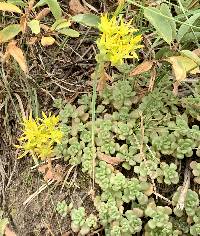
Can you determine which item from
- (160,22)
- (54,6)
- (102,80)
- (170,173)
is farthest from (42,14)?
(170,173)

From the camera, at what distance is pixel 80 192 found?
169 centimetres

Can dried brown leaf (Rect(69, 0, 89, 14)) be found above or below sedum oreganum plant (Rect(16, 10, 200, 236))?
above

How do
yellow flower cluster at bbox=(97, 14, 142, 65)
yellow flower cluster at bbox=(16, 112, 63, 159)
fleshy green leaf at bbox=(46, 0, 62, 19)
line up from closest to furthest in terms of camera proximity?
1. yellow flower cluster at bbox=(97, 14, 142, 65)
2. yellow flower cluster at bbox=(16, 112, 63, 159)
3. fleshy green leaf at bbox=(46, 0, 62, 19)

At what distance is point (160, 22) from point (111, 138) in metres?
0.46

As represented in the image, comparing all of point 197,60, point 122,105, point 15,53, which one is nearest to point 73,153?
point 122,105

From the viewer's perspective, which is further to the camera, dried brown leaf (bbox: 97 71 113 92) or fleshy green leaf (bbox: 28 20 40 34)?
dried brown leaf (bbox: 97 71 113 92)

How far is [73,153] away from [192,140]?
42 centimetres

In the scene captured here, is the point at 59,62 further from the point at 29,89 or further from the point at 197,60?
the point at 197,60

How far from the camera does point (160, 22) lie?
144cm

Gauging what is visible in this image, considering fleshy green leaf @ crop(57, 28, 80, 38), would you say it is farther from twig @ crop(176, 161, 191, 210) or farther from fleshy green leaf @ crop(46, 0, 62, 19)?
twig @ crop(176, 161, 191, 210)

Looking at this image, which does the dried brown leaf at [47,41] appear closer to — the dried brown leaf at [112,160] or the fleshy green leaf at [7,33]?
the fleshy green leaf at [7,33]

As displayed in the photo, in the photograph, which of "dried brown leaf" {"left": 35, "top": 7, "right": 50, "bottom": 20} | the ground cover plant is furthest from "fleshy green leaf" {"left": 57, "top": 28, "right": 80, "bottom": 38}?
"dried brown leaf" {"left": 35, "top": 7, "right": 50, "bottom": 20}

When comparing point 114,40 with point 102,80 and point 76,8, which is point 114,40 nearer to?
point 102,80

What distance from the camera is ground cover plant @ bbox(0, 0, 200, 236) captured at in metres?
1.52
